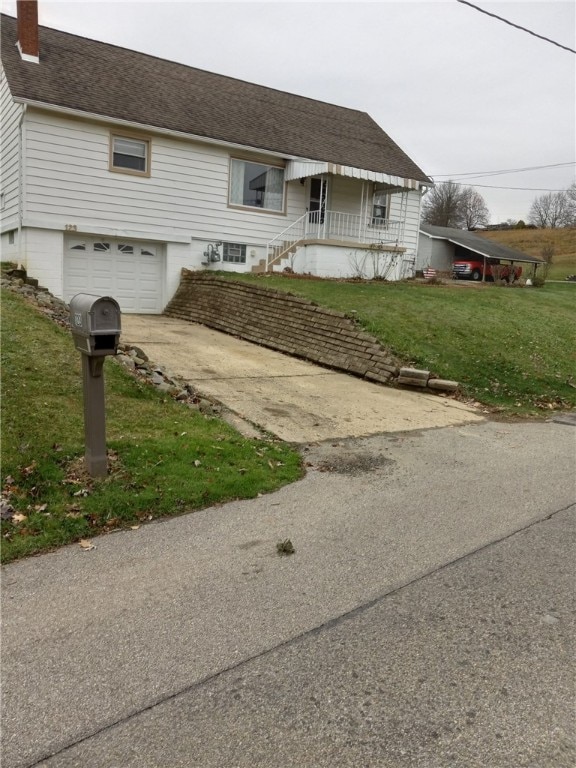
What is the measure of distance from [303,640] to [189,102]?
19.6m

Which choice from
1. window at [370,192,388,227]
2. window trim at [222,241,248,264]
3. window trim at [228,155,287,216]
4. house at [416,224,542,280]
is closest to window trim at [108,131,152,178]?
window trim at [228,155,287,216]

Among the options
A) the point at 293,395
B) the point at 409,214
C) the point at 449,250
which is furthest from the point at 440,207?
the point at 293,395

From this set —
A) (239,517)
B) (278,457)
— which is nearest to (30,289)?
(278,457)

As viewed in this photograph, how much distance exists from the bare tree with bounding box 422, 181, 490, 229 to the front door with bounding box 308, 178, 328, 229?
5766 centimetres

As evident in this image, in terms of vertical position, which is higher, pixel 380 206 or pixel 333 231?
pixel 380 206

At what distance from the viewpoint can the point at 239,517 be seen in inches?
180

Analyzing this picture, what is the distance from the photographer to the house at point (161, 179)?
15734mm

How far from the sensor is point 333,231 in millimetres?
20531

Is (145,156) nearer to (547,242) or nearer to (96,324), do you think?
(96,324)

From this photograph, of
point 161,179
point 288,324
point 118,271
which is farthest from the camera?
point 161,179

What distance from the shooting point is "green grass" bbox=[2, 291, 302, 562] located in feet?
14.2

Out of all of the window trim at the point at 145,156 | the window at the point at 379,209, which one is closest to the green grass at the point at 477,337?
the window trim at the point at 145,156

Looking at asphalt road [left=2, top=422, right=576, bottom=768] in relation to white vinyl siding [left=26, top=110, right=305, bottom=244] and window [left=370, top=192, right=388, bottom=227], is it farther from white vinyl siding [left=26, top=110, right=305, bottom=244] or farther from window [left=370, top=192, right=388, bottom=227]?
window [left=370, top=192, right=388, bottom=227]

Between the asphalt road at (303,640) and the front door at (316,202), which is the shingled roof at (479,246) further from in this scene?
the asphalt road at (303,640)
